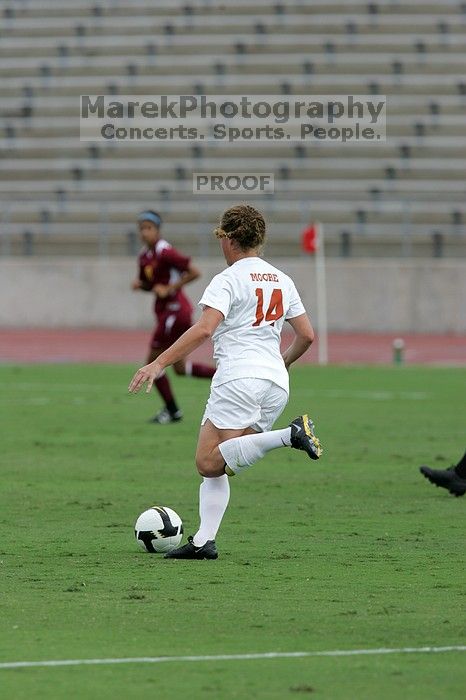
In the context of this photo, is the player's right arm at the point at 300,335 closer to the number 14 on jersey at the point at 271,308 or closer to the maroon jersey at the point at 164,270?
the number 14 on jersey at the point at 271,308

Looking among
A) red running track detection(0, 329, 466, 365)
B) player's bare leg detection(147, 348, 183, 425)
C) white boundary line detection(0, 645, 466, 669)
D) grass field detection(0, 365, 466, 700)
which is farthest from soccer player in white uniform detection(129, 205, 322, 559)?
red running track detection(0, 329, 466, 365)

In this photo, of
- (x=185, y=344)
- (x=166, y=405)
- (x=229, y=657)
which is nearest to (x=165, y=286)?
(x=166, y=405)

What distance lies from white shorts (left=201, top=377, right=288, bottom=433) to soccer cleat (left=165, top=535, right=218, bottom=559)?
69 cm

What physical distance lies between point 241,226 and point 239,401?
0.93 m

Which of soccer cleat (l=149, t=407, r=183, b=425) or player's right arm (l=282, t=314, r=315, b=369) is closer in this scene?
player's right arm (l=282, t=314, r=315, b=369)

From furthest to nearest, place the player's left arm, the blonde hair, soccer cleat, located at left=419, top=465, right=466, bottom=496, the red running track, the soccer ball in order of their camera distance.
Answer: the red running track < soccer cleat, located at left=419, top=465, right=466, bottom=496 < the soccer ball < the blonde hair < the player's left arm

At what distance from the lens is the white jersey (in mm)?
7766

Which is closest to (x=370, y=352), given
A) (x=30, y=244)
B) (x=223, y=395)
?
(x=30, y=244)

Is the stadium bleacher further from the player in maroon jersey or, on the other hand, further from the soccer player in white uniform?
the soccer player in white uniform

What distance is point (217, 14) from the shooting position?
36.2m

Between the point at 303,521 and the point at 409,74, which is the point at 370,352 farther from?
the point at 303,521

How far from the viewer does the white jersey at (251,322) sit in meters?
7.77

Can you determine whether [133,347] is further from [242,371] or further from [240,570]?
[240,570]

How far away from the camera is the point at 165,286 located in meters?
16.5
